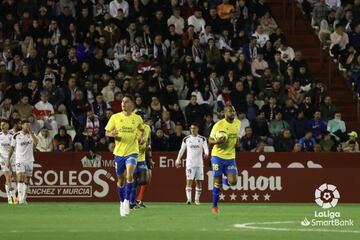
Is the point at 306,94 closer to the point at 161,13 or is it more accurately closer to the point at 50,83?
the point at 161,13

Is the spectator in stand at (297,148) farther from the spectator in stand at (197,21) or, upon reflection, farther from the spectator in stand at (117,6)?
the spectator in stand at (117,6)

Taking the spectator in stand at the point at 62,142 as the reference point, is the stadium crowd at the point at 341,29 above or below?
above

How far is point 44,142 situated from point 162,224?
45.0 feet

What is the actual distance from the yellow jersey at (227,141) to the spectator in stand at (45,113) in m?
9.81

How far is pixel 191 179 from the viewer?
32312 mm

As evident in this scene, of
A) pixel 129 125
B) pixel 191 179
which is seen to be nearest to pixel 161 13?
pixel 191 179

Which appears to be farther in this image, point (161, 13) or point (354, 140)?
point (161, 13)

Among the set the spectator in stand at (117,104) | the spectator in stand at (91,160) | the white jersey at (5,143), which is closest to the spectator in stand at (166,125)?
the spectator in stand at (117,104)

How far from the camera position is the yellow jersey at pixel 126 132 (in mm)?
24078

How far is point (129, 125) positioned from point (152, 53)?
521 inches

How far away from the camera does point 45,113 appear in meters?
34.5

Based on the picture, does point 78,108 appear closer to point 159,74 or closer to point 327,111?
point 159,74

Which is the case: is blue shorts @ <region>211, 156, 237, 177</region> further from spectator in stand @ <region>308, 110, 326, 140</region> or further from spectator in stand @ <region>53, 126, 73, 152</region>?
spectator in stand @ <region>308, 110, 326, 140</region>

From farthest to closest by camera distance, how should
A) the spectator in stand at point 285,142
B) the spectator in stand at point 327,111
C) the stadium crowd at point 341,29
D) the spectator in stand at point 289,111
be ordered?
the stadium crowd at point 341,29 < the spectator in stand at point 327,111 < the spectator in stand at point 289,111 < the spectator in stand at point 285,142
